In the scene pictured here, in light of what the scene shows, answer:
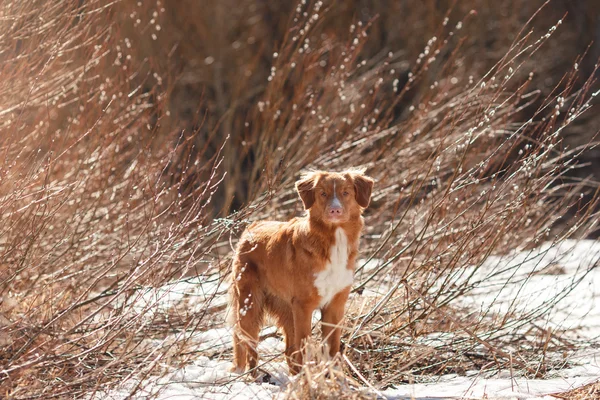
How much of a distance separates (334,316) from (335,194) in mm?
799

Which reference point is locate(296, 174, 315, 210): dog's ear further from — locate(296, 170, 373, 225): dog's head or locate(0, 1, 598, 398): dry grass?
locate(0, 1, 598, 398): dry grass

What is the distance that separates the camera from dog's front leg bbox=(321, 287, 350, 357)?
4625 millimetres

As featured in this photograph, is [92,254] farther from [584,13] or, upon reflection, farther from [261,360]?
[584,13]

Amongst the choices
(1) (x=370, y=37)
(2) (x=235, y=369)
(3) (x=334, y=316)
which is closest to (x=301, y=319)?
(3) (x=334, y=316)

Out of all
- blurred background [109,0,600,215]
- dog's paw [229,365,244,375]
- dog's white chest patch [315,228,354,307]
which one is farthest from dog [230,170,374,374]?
blurred background [109,0,600,215]

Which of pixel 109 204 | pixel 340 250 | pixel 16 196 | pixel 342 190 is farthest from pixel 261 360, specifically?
pixel 109 204

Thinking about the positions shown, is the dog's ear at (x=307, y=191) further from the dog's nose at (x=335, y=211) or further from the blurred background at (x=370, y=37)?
the blurred background at (x=370, y=37)

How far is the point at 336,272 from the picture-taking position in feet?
14.9

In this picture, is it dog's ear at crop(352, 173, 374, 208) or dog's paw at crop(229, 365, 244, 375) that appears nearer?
dog's ear at crop(352, 173, 374, 208)

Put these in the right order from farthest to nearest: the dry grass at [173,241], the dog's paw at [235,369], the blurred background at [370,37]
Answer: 1. the blurred background at [370,37]
2. the dog's paw at [235,369]
3. the dry grass at [173,241]

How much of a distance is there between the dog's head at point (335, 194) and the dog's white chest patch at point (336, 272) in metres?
0.13

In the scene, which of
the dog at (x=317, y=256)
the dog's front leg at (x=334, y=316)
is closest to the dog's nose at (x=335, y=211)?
the dog at (x=317, y=256)

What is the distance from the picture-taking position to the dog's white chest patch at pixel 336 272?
454 centimetres

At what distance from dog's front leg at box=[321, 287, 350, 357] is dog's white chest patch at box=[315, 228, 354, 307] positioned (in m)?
0.07
